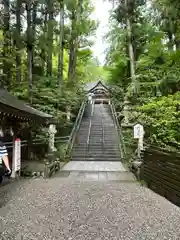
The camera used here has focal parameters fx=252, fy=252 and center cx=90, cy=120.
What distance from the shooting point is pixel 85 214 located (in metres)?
4.60

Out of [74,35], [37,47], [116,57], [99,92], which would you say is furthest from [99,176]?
[99,92]

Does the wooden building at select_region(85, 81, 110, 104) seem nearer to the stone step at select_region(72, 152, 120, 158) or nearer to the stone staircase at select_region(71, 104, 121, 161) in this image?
the stone staircase at select_region(71, 104, 121, 161)

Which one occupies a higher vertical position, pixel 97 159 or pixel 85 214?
pixel 85 214

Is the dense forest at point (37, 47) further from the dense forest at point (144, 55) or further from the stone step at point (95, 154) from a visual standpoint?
the dense forest at point (144, 55)

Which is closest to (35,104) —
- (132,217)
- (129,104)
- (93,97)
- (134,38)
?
(129,104)

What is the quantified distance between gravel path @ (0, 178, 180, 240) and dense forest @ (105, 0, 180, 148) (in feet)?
23.6

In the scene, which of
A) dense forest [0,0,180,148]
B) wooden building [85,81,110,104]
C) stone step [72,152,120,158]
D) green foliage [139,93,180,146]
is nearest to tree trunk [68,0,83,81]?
dense forest [0,0,180,148]

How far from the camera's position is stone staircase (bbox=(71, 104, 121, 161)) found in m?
13.4

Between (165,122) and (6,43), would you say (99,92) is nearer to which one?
(6,43)

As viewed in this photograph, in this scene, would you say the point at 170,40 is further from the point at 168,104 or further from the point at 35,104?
the point at 35,104

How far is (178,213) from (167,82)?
11.1 m

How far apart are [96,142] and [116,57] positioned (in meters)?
7.52

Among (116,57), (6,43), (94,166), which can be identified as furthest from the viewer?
(116,57)

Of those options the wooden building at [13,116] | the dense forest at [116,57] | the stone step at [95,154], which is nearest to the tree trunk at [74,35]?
the dense forest at [116,57]
